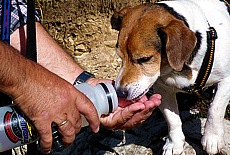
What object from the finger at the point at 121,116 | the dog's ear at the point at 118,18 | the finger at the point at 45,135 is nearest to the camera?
the finger at the point at 45,135

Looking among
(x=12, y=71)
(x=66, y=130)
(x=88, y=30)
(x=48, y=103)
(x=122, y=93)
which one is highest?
(x=12, y=71)

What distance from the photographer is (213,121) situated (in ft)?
9.86

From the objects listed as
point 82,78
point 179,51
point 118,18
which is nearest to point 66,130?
point 82,78

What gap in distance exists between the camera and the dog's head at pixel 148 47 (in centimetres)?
271

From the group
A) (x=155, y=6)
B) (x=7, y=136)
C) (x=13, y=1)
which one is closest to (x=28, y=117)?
(x=7, y=136)

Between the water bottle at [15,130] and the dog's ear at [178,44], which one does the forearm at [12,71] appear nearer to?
the water bottle at [15,130]

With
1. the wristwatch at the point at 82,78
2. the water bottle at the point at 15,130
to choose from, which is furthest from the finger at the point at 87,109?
the wristwatch at the point at 82,78

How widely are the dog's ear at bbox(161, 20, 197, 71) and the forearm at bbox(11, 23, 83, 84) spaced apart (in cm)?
53

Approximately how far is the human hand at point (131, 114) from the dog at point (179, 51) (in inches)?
11.5

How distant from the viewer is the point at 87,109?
1.86 metres

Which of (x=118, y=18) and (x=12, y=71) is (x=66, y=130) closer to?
(x=12, y=71)

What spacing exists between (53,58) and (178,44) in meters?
0.71

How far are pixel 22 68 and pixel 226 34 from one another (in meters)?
1.56

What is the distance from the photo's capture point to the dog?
2.73 metres
